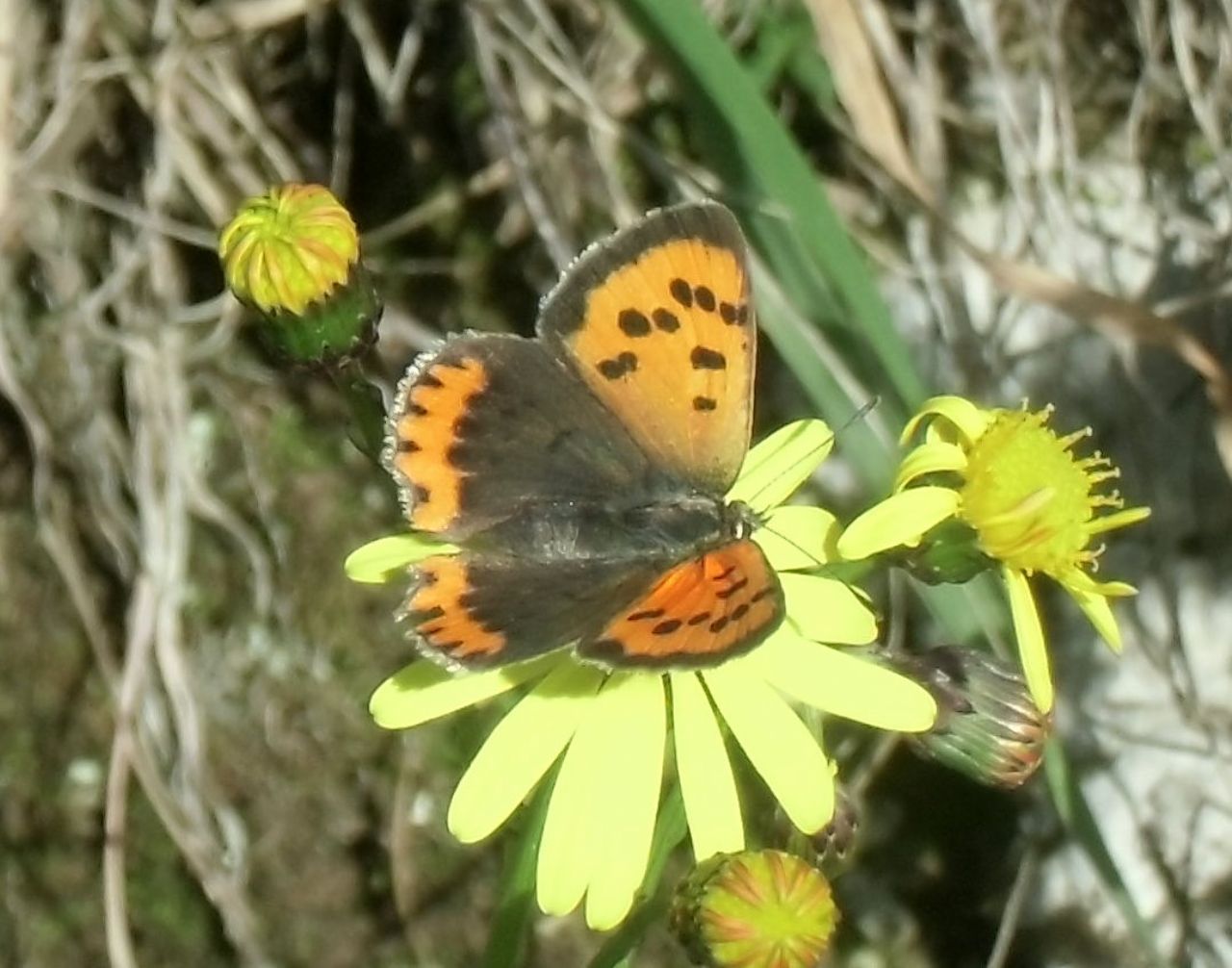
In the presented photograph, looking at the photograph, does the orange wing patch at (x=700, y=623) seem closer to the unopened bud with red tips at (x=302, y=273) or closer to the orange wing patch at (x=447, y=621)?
the orange wing patch at (x=447, y=621)

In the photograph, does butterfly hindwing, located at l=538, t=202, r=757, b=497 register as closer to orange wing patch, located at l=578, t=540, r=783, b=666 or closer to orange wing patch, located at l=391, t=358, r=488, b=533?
orange wing patch, located at l=391, t=358, r=488, b=533

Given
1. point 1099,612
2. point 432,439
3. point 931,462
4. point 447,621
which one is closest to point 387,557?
point 432,439

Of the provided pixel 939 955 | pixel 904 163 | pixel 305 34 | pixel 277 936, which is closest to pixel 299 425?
pixel 305 34

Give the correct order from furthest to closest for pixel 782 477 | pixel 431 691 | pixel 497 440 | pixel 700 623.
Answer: pixel 782 477 → pixel 497 440 → pixel 431 691 → pixel 700 623

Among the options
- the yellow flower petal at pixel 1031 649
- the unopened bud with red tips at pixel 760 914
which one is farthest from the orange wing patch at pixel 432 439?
the yellow flower petal at pixel 1031 649

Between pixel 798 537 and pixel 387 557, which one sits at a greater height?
pixel 387 557

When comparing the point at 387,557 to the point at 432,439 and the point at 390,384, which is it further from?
the point at 390,384
